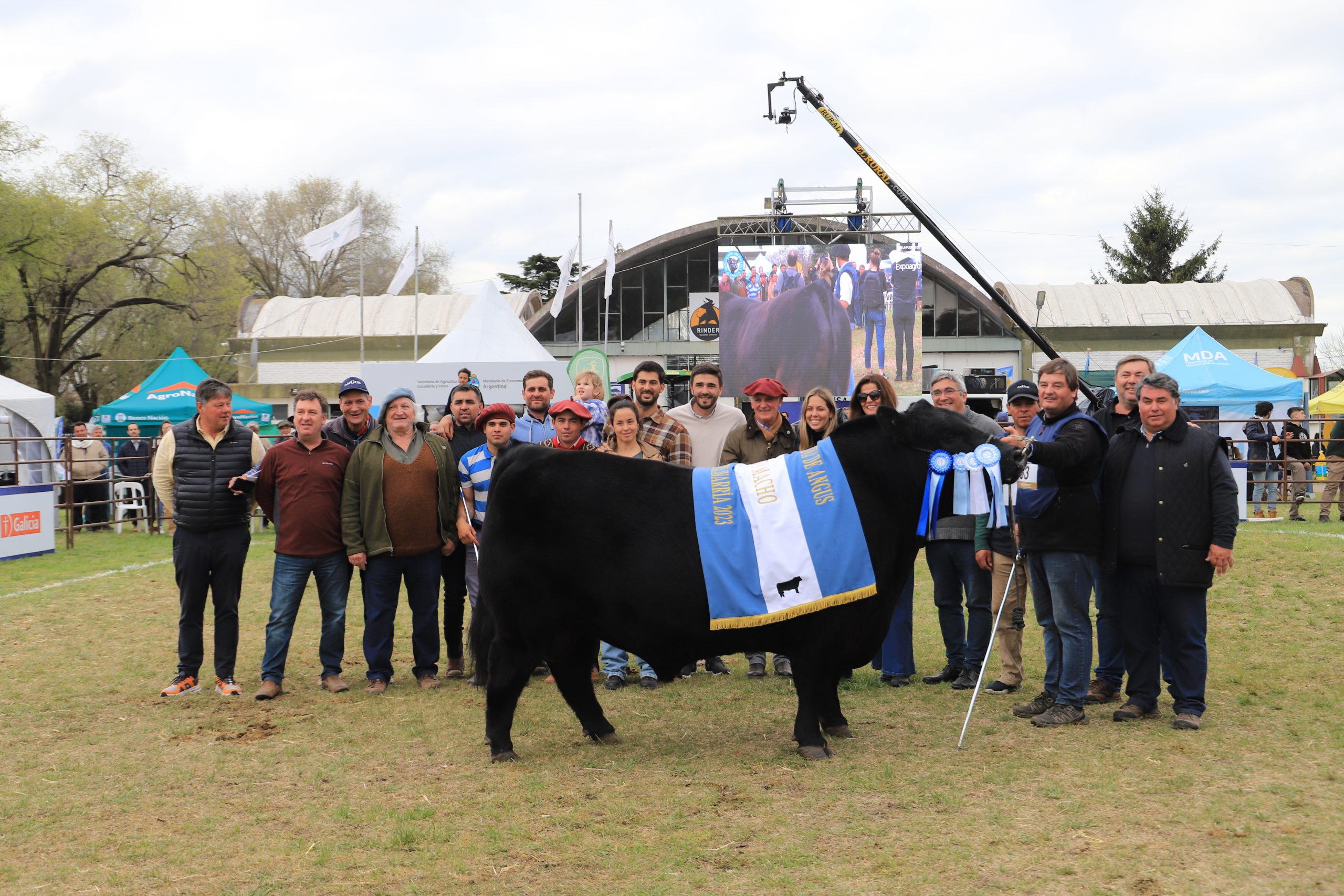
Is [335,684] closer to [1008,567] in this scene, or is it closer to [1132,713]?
[1008,567]

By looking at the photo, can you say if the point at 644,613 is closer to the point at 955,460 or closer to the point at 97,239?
the point at 955,460

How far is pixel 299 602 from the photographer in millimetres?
6266

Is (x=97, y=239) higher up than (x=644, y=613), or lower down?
higher up

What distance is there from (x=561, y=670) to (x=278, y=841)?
65.0 inches

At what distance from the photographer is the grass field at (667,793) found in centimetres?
348

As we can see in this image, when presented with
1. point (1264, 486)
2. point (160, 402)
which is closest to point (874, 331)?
point (1264, 486)

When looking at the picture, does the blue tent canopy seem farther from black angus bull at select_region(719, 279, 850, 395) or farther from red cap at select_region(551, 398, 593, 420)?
red cap at select_region(551, 398, 593, 420)

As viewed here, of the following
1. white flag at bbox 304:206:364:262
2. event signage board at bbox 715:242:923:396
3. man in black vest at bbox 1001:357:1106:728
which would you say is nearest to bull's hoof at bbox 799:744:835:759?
man in black vest at bbox 1001:357:1106:728

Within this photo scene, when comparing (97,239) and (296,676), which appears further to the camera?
(97,239)

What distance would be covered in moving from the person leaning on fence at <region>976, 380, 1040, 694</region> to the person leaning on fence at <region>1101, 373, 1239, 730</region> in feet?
2.11

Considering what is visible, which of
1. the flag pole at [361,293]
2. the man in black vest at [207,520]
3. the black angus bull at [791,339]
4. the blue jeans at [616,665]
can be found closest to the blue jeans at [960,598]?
the blue jeans at [616,665]

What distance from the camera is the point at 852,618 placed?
475 centimetres

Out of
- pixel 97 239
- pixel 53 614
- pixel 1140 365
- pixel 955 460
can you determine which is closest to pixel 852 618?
pixel 955 460

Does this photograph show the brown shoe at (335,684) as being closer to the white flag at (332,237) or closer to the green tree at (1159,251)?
the white flag at (332,237)
